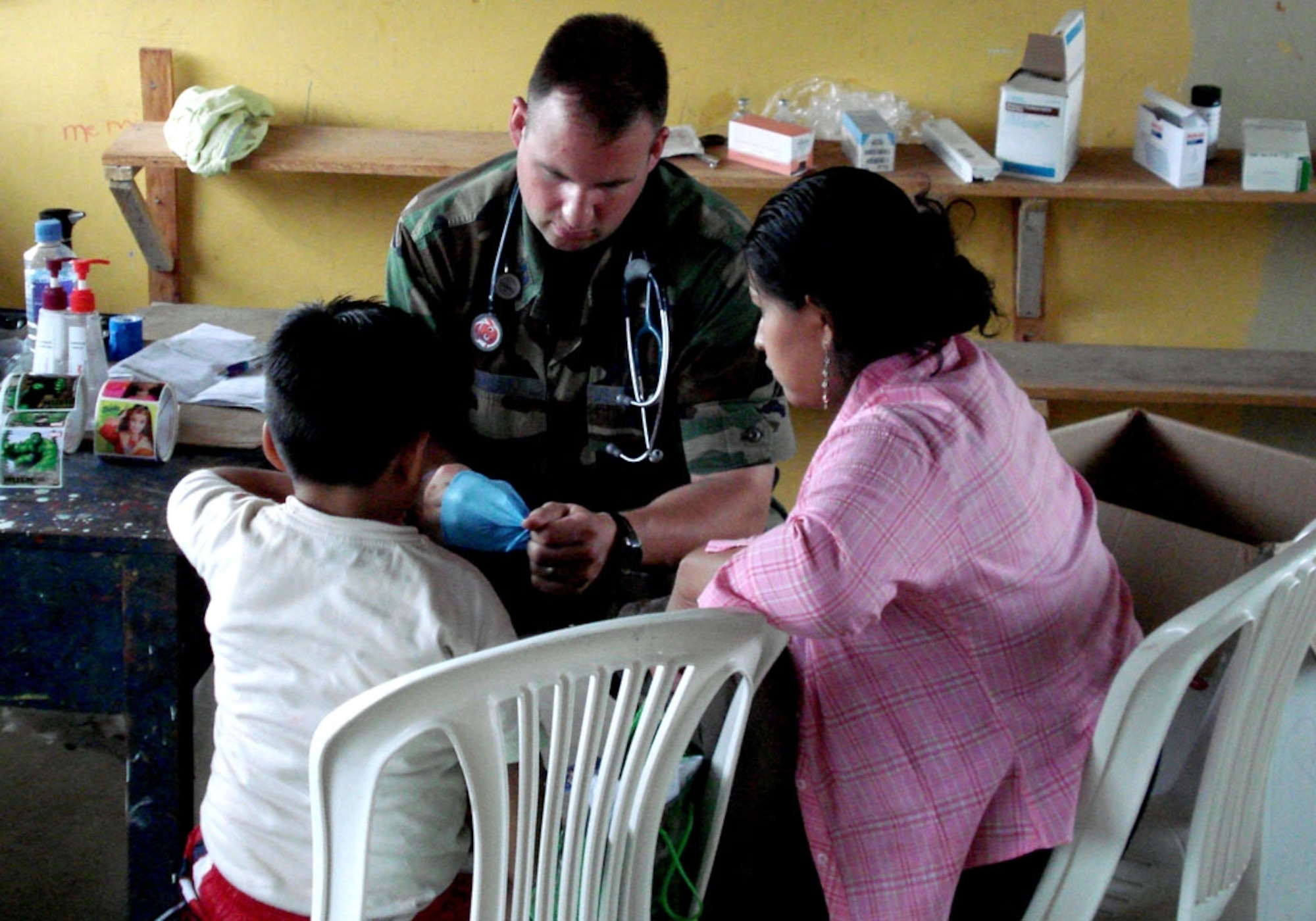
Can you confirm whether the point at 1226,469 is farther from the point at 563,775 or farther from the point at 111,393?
the point at 111,393

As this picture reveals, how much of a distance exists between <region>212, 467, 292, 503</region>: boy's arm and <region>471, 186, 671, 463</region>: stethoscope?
1.37ft

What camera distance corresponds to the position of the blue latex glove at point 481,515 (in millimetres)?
1593

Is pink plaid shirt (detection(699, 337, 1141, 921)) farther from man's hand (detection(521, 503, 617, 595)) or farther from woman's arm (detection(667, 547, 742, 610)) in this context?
man's hand (detection(521, 503, 617, 595))

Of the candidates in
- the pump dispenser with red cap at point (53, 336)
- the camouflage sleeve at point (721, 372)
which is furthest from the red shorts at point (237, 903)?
the pump dispenser with red cap at point (53, 336)

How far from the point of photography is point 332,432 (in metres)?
1.36

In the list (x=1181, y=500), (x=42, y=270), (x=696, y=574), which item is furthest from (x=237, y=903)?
(x=1181, y=500)

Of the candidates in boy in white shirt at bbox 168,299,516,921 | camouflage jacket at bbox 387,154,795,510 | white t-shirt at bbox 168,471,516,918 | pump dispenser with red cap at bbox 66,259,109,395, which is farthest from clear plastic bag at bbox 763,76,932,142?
white t-shirt at bbox 168,471,516,918

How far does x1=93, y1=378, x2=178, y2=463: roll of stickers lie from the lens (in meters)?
1.81

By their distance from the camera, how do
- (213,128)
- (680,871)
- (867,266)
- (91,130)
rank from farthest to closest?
(91,130) < (213,128) < (867,266) < (680,871)

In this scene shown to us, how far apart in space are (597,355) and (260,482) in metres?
0.53

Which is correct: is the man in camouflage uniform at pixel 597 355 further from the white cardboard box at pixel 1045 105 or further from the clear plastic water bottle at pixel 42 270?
the white cardboard box at pixel 1045 105

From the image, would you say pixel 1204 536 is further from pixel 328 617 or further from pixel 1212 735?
pixel 328 617

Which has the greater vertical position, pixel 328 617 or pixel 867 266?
pixel 867 266

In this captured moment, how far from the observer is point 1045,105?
2.90 m
